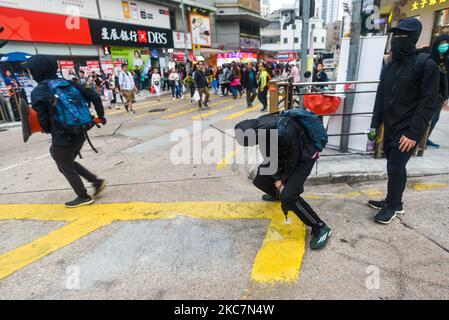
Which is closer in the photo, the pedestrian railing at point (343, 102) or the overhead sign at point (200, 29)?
the pedestrian railing at point (343, 102)

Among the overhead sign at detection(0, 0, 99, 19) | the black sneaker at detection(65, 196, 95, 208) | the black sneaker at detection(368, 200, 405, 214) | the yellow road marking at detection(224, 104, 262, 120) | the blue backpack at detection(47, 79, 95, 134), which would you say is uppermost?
the overhead sign at detection(0, 0, 99, 19)

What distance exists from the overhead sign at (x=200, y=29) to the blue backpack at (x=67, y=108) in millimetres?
28924

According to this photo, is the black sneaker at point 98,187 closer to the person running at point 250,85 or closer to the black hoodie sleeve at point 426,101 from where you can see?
the black hoodie sleeve at point 426,101

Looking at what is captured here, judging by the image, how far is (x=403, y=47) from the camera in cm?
287

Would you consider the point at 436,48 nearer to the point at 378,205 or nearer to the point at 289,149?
the point at 378,205

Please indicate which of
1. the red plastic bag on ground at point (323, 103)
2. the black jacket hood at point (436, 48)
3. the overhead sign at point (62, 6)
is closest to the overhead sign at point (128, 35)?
the overhead sign at point (62, 6)

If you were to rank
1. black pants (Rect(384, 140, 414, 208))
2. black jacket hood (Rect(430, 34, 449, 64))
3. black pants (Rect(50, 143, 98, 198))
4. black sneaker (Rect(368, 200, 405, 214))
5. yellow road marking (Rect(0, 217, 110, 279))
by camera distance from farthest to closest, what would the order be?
1. black jacket hood (Rect(430, 34, 449, 64))
2. black pants (Rect(50, 143, 98, 198))
3. black sneaker (Rect(368, 200, 405, 214))
4. black pants (Rect(384, 140, 414, 208))
5. yellow road marking (Rect(0, 217, 110, 279))

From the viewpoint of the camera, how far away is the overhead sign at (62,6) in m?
15.0

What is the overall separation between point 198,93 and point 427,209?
414 inches

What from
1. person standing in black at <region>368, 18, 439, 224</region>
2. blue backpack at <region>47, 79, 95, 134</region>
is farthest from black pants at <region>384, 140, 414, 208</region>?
blue backpack at <region>47, 79, 95, 134</region>

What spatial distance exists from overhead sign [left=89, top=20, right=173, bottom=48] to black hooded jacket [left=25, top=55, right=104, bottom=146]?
18079 mm

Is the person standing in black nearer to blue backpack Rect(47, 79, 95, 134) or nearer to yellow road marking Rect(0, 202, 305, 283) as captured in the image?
yellow road marking Rect(0, 202, 305, 283)

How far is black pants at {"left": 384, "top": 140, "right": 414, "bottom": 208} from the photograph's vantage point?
119 inches
